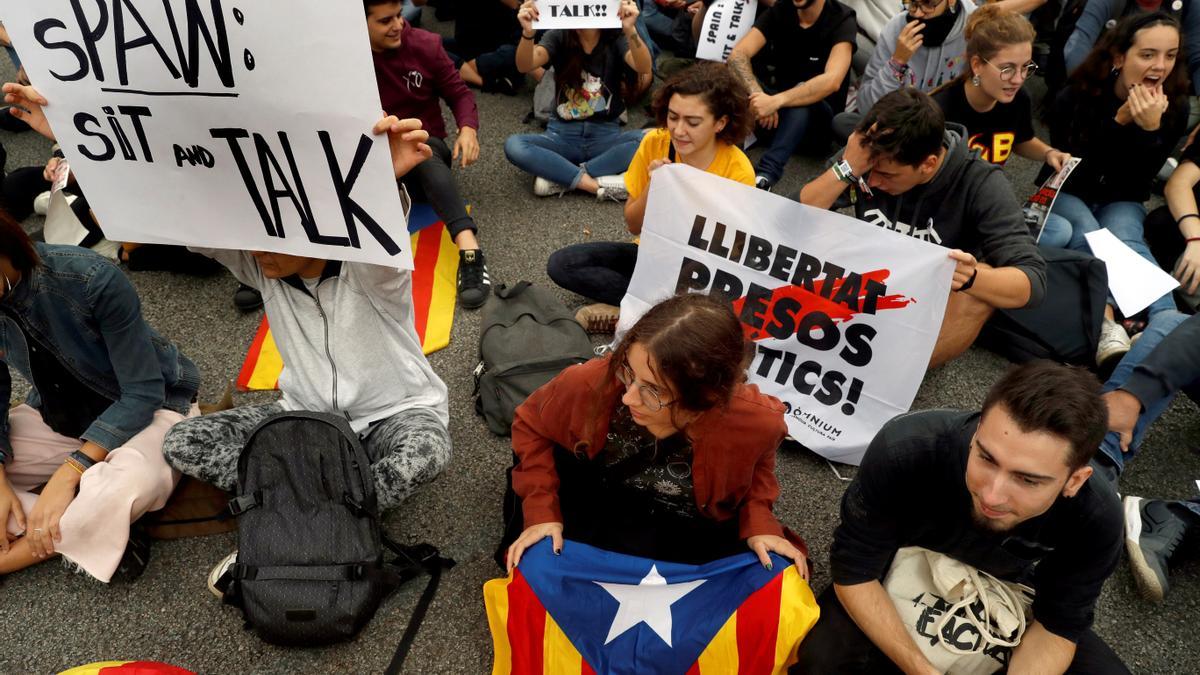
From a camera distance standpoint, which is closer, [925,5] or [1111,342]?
[1111,342]

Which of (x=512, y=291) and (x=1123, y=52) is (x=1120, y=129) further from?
(x=512, y=291)

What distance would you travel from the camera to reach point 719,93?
9.69ft

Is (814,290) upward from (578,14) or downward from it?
downward

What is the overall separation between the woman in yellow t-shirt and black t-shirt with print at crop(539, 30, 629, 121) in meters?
1.26

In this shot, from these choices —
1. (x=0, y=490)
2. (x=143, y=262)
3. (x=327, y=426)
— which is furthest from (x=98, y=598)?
(x=143, y=262)

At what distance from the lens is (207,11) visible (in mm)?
1673

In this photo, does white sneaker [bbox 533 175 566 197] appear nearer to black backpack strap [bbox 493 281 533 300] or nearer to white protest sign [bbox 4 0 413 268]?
black backpack strap [bbox 493 281 533 300]

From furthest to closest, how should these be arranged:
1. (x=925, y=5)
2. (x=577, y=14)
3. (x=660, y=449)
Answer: (x=577, y=14), (x=925, y=5), (x=660, y=449)

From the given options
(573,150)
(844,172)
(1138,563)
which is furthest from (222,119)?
(1138,563)

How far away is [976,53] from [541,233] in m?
2.24

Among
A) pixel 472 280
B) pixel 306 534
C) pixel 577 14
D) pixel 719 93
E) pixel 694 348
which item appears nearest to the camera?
pixel 694 348

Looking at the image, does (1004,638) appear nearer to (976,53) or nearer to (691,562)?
(691,562)

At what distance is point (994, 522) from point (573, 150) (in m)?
3.18

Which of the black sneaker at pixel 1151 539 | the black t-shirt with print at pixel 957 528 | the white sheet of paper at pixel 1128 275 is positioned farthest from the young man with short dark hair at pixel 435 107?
the white sheet of paper at pixel 1128 275
